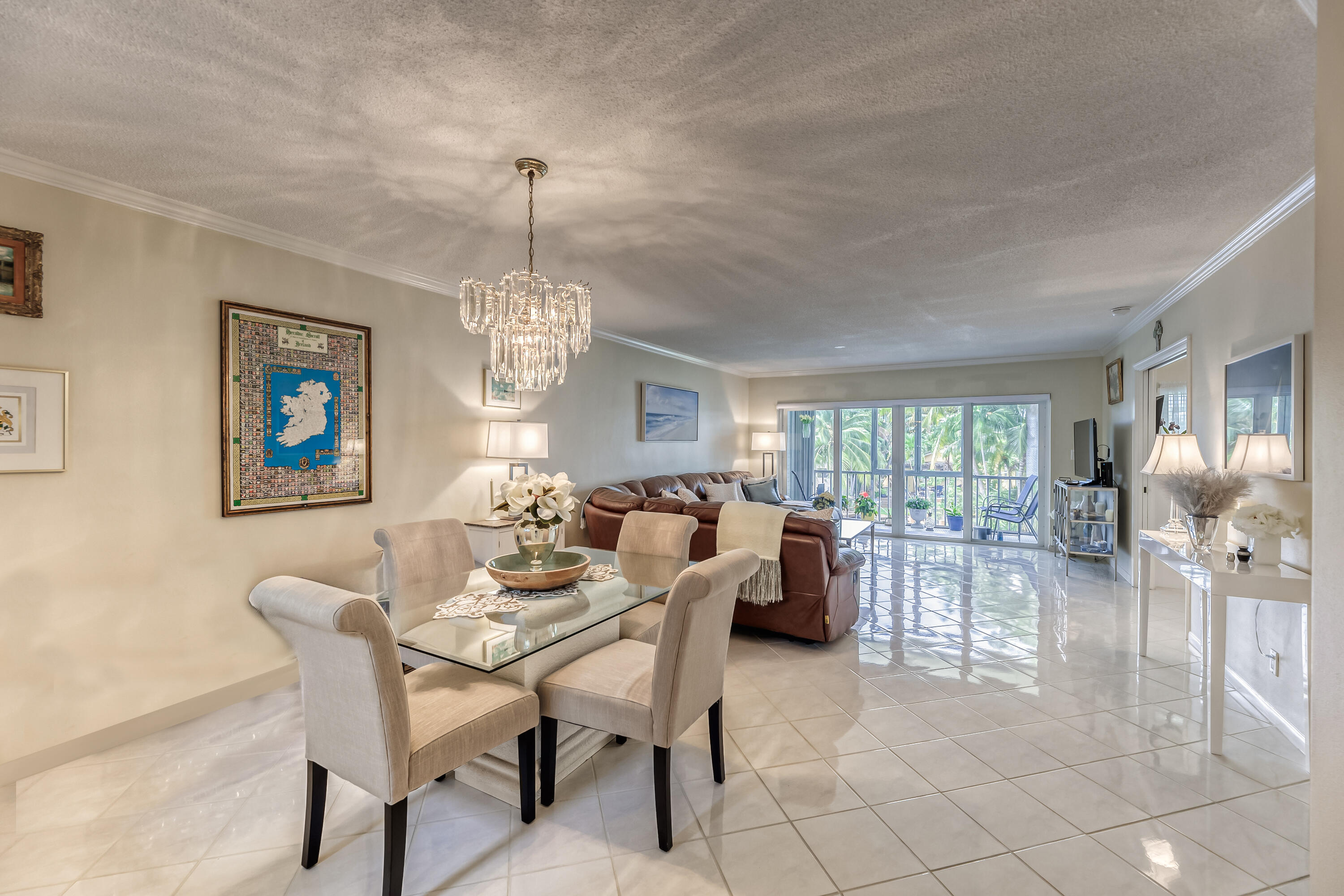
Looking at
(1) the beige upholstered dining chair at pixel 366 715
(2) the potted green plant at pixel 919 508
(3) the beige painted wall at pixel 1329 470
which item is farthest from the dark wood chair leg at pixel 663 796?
(2) the potted green plant at pixel 919 508

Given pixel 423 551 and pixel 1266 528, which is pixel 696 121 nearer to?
pixel 423 551

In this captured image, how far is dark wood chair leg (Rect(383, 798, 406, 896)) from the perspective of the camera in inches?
61.4

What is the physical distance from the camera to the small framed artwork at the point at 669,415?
632cm

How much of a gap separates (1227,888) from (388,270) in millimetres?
4487

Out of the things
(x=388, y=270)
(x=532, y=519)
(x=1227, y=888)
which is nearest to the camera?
(x=1227, y=888)

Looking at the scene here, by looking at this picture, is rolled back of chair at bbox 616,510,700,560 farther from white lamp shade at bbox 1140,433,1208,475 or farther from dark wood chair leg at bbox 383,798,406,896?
white lamp shade at bbox 1140,433,1208,475

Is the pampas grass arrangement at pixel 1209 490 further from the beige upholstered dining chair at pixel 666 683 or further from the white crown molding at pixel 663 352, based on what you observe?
the white crown molding at pixel 663 352

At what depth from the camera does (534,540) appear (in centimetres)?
245

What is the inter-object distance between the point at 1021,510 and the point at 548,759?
6.83 m

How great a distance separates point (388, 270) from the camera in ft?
11.6

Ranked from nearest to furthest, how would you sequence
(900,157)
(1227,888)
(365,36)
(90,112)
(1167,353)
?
(365,36) < (1227,888) < (90,112) < (900,157) < (1167,353)

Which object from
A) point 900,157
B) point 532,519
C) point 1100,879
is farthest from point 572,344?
point 1100,879

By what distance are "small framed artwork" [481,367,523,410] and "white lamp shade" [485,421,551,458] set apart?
0.83 feet

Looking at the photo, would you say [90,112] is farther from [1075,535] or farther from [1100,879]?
[1075,535]
